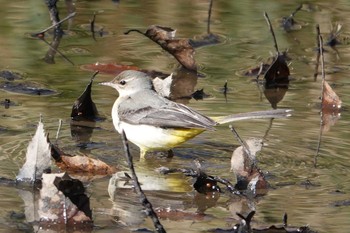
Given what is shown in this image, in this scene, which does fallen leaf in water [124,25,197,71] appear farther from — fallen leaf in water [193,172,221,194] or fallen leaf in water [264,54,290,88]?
fallen leaf in water [193,172,221,194]

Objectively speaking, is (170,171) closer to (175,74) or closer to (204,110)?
(204,110)

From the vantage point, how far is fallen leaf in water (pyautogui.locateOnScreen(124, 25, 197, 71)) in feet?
38.0

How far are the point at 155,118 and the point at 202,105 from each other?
5.16ft

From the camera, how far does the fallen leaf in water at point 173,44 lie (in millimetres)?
11570

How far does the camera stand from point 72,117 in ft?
32.9

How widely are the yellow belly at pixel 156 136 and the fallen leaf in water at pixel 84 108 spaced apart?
68 cm

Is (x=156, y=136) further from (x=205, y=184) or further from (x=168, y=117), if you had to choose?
(x=205, y=184)

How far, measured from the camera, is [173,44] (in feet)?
38.1

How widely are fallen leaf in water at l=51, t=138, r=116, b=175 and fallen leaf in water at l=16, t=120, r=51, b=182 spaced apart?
458 millimetres

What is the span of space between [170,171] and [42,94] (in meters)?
2.50

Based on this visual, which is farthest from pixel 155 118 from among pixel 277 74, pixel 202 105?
pixel 277 74

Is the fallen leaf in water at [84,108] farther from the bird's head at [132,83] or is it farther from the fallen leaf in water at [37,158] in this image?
the fallen leaf in water at [37,158]

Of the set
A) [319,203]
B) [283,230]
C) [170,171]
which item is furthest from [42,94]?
[283,230]

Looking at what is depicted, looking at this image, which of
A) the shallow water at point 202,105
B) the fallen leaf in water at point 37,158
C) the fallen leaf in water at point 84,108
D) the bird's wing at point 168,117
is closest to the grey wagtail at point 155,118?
the bird's wing at point 168,117
